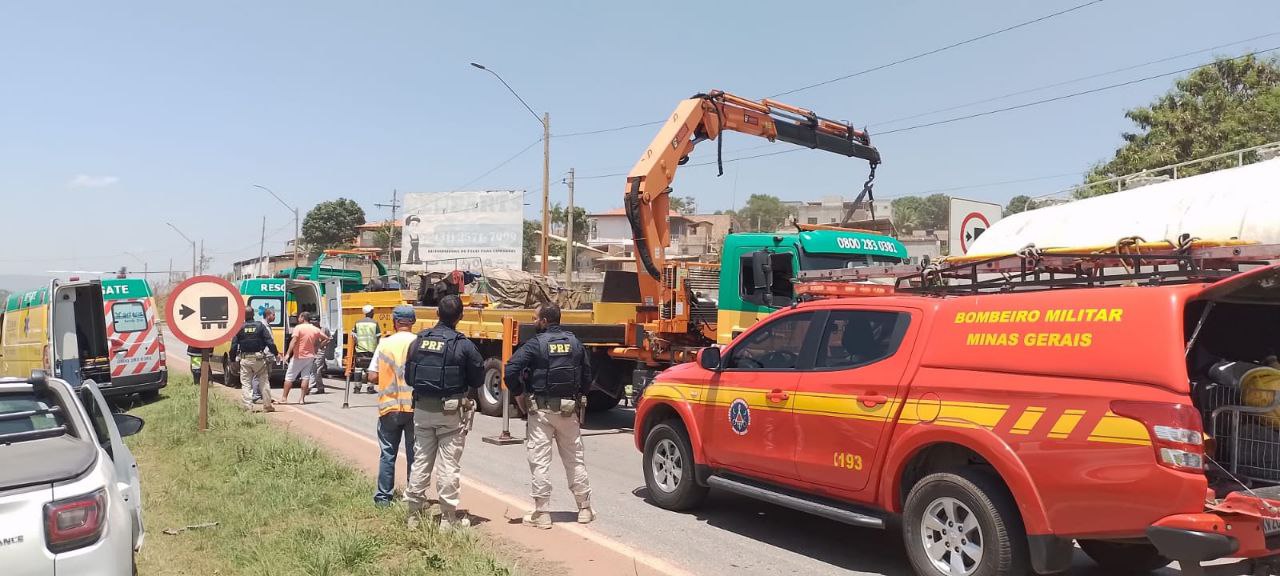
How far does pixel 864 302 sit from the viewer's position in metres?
6.04

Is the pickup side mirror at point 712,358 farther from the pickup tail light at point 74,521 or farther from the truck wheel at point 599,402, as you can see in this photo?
the truck wheel at point 599,402

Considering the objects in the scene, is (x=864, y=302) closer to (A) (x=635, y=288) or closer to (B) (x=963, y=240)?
(B) (x=963, y=240)

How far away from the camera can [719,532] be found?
683 cm

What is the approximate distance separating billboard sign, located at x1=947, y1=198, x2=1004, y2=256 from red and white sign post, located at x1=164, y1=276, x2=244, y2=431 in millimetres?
8241

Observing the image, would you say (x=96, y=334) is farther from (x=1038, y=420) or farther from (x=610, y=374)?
(x=1038, y=420)

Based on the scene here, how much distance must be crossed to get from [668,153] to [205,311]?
6441mm

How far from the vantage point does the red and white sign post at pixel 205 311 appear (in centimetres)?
987

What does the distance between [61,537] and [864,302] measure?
4638mm

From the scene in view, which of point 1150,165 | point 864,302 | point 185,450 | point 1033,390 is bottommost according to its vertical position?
point 185,450

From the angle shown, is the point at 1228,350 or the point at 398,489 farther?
the point at 398,489

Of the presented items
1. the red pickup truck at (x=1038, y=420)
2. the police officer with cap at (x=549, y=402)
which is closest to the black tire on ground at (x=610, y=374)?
the police officer with cap at (x=549, y=402)

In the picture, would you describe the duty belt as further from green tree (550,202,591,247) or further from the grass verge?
green tree (550,202,591,247)

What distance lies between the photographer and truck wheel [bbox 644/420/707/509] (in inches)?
286

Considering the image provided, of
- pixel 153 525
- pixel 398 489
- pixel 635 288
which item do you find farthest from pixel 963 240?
pixel 153 525
